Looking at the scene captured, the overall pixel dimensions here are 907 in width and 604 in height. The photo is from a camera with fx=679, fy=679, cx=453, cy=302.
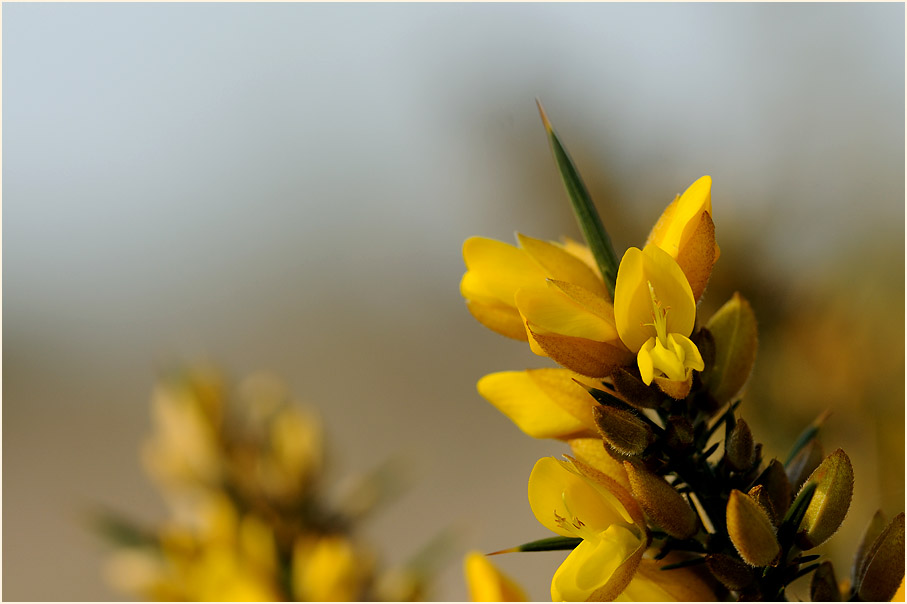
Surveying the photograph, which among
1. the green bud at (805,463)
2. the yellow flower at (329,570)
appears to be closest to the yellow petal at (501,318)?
the green bud at (805,463)

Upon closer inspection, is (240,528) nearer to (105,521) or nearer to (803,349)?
(105,521)

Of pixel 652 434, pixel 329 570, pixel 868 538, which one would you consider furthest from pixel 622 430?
pixel 329 570

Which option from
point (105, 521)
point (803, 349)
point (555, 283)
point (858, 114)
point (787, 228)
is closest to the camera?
point (555, 283)

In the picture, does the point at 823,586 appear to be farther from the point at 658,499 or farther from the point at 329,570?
the point at 329,570

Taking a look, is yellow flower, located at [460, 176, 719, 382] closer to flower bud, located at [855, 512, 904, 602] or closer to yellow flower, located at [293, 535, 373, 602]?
flower bud, located at [855, 512, 904, 602]

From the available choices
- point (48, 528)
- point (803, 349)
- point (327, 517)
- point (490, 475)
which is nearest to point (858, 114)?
point (803, 349)

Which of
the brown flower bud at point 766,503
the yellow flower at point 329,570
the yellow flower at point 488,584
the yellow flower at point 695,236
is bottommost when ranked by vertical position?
the yellow flower at point 329,570

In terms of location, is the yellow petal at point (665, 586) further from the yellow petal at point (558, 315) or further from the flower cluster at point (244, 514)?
the flower cluster at point (244, 514)
